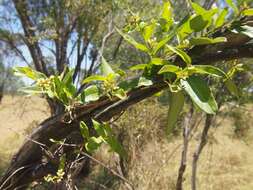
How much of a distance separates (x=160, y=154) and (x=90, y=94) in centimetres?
387

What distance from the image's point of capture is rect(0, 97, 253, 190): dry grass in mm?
4293

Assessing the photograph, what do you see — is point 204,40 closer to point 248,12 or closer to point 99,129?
point 248,12

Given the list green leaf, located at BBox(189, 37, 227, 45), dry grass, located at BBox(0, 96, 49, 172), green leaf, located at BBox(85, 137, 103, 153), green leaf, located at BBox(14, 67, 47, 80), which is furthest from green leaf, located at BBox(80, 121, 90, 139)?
dry grass, located at BBox(0, 96, 49, 172)

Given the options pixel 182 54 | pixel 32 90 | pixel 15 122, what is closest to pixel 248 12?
pixel 182 54

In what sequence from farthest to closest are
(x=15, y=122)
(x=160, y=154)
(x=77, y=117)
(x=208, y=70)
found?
(x=15, y=122) → (x=160, y=154) → (x=77, y=117) → (x=208, y=70)

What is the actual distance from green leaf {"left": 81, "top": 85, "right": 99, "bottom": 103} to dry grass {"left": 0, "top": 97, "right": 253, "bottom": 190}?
729 millimetres

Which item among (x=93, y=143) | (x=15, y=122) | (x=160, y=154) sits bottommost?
(x=15, y=122)

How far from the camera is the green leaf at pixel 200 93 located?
64 centimetres

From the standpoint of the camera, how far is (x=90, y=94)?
0.72 metres

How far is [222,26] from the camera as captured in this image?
2.32 feet

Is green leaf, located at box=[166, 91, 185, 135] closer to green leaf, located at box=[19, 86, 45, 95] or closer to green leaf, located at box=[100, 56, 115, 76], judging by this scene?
green leaf, located at box=[100, 56, 115, 76]

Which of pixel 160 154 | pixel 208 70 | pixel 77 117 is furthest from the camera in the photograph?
pixel 160 154

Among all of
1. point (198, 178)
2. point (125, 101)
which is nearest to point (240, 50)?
point (125, 101)

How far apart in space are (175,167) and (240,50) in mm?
7470
